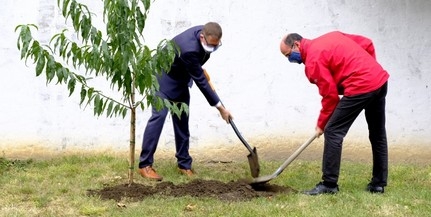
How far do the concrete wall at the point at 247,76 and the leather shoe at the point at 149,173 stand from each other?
3.01 ft

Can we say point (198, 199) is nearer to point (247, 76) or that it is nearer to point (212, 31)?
point (212, 31)

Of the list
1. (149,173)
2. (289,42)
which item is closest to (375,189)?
(289,42)

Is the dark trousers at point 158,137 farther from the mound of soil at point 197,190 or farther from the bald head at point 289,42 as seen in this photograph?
the bald head at point 289,42

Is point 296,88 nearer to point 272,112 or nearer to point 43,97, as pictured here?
point 272,112

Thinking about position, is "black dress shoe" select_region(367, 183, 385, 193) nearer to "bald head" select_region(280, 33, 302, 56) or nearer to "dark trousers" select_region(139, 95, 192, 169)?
"bald head" select_region(280, 33, 302, 56)

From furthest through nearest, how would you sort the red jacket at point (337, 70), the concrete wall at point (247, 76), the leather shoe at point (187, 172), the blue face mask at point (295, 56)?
the concrete wall at point (247, 76) < the leather shoe at point (187, 172) < the blue face mask at point (295, 56) < the red jacket at point (337, 70)

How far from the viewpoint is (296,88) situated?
8.26 m

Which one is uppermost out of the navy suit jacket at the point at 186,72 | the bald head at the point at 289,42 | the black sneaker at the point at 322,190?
the bald head at the point at 289,42

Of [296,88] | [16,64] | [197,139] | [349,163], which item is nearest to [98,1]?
[16,64]

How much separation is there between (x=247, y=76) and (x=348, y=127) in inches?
79.2

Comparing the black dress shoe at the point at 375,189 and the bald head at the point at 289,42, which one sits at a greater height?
the bald head at the point at 289,42

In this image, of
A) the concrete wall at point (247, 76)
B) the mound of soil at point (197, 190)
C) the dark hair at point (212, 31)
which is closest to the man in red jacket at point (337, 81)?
the mound of soil at point (197, 190)

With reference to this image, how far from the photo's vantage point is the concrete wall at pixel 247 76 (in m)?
8.09

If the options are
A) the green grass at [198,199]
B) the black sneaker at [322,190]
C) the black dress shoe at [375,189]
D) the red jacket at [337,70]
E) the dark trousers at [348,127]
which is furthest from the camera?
the black dress shoe at [375,189]
